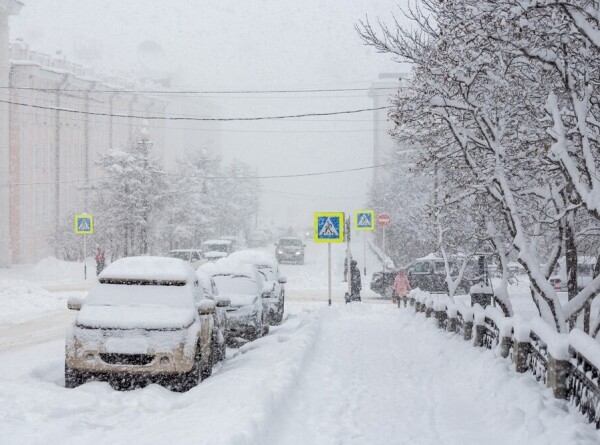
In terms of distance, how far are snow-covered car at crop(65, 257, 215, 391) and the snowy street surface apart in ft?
1.14

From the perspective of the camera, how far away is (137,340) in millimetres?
10219

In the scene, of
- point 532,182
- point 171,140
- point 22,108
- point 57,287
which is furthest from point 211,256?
point 171,140

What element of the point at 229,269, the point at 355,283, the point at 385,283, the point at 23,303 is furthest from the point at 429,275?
the point at 23,303

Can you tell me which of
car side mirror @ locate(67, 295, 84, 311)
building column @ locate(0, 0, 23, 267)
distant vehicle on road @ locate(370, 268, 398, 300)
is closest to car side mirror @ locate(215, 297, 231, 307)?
car side mirror @ locate(67, 295, 84, 311)

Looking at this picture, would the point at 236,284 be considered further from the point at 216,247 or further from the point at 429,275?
the point at 216,247

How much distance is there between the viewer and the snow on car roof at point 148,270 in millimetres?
11586

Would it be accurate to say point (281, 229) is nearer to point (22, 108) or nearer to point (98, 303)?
point (22, 108)

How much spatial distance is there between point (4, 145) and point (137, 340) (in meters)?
42.8

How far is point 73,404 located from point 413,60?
7.03 m

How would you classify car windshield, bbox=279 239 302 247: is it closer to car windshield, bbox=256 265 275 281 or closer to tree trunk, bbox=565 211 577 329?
car windshield, bbox=256 265 275 281

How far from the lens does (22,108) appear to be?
5516 centimetres

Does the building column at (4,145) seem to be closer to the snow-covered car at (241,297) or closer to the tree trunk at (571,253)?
the snow-covered car at (241,297)

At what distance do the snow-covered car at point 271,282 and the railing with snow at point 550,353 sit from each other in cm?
800

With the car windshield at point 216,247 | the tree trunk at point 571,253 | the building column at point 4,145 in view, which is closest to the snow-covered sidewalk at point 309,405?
the tree trunk at point 571,253
